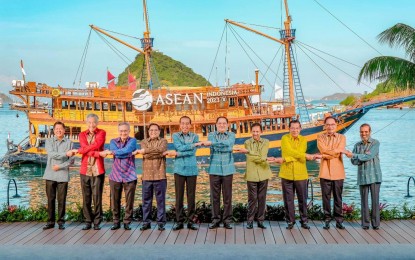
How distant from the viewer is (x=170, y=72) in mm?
117500

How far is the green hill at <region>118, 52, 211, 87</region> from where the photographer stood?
113m

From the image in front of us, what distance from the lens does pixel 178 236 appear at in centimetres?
733

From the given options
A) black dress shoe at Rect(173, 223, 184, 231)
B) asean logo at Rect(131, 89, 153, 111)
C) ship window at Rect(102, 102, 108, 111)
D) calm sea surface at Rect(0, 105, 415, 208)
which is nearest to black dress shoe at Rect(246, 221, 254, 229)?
black dress shoe at Rect(173, 223, 184, 231)

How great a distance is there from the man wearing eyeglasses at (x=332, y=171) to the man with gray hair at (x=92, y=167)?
11.1 ft

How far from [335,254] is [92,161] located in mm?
3817

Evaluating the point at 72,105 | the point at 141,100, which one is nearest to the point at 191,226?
the point at 141,100

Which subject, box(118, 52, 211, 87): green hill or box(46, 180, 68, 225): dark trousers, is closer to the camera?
box(46, 180, 68, 225): dark trousers

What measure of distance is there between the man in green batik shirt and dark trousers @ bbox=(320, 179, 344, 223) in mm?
326

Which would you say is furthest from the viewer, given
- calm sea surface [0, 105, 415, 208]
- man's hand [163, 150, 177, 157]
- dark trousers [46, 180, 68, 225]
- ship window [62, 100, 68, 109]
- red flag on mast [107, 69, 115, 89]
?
ship window [62, 100, 68, 109]

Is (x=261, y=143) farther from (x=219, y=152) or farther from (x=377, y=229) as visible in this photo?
(x=377, y=229)

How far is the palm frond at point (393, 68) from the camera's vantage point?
13.8 m

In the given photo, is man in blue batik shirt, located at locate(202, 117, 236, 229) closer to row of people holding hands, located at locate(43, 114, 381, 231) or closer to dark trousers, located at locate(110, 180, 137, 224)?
row of people holding hands, located at locate(43, 114, 381, 231)

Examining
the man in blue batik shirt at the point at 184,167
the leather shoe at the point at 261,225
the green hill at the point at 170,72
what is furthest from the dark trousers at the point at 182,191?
the green hill at the point at 170,72

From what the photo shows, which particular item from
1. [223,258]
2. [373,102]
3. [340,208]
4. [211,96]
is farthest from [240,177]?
[223,258]
